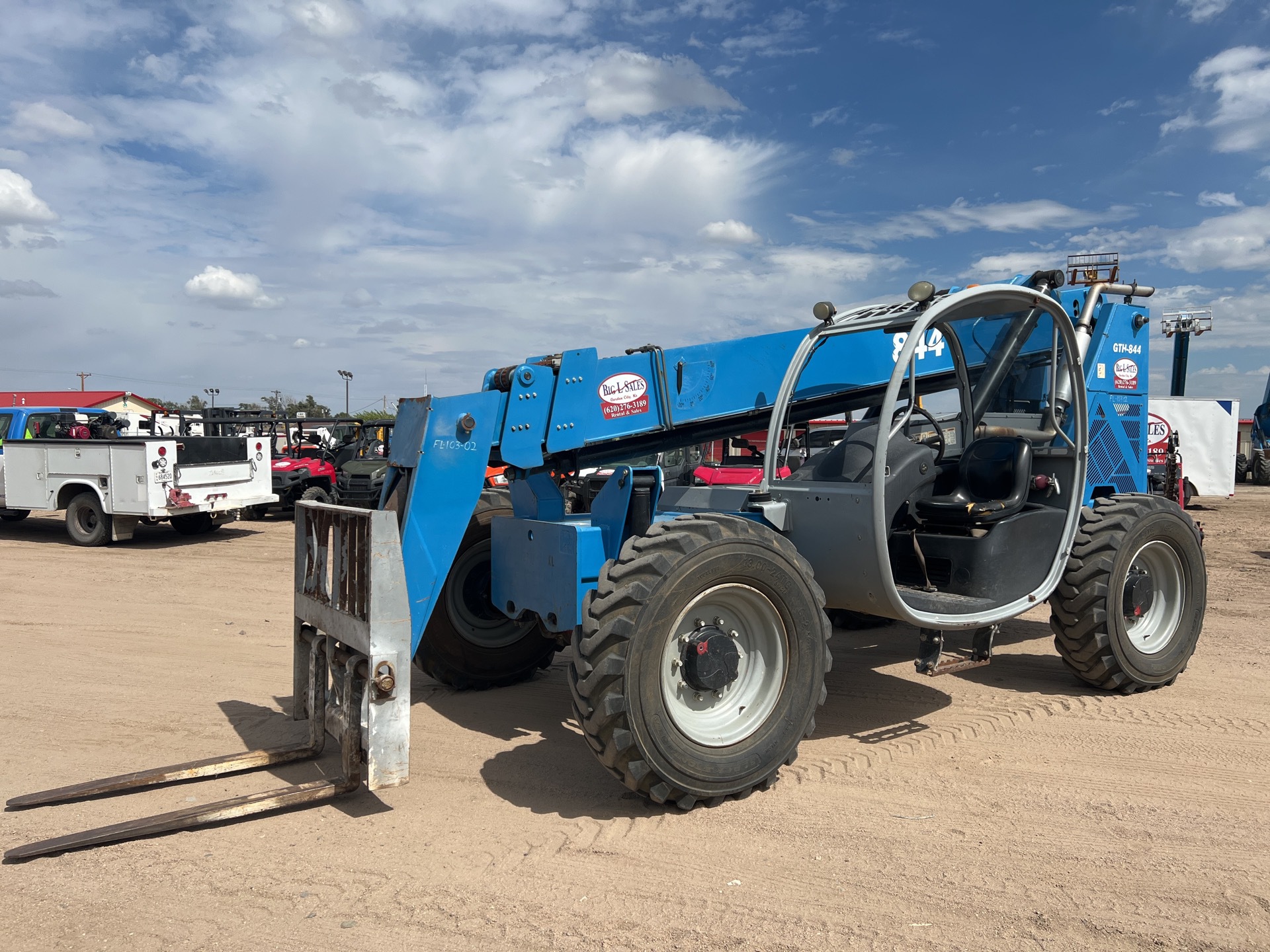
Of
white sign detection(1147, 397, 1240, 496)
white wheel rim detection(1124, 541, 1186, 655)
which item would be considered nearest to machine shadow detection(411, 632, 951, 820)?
white wheel rim detection(1124, 541, 1186, 655)

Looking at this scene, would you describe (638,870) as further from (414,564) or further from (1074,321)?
(1074,321)

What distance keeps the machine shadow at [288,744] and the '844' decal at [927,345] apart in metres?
4.07

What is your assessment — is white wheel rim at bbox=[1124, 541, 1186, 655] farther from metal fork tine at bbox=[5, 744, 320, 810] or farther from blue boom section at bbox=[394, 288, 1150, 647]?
metal fork tine at bbox=[5, 744, 320, 810]

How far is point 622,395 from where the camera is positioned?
5.04 m

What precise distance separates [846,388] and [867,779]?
239 cm

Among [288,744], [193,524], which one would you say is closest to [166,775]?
[288,744]

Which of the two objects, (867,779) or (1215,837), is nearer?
(1215,837)

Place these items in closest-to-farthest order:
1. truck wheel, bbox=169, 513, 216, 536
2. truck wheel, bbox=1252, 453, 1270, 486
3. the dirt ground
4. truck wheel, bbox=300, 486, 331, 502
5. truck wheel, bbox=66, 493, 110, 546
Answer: the dirt ground
truck wheel, bbox=66, 493, 110, 546
truck wheel, bbox=169, 513, 216, 536
truck wheel, bbox=300, 486, 331, 502
truck wheel, bbox=1252, 453, 1270, 486

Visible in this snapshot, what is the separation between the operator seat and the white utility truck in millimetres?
11927

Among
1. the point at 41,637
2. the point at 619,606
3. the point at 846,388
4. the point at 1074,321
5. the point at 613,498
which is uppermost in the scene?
the point at 1074,321

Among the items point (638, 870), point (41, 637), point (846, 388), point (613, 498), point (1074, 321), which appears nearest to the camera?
point (638, 870)

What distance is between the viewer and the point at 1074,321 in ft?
20.9

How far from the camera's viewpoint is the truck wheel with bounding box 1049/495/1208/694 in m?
5.66

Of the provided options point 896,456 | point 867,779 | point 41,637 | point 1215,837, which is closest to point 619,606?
point 867,779
